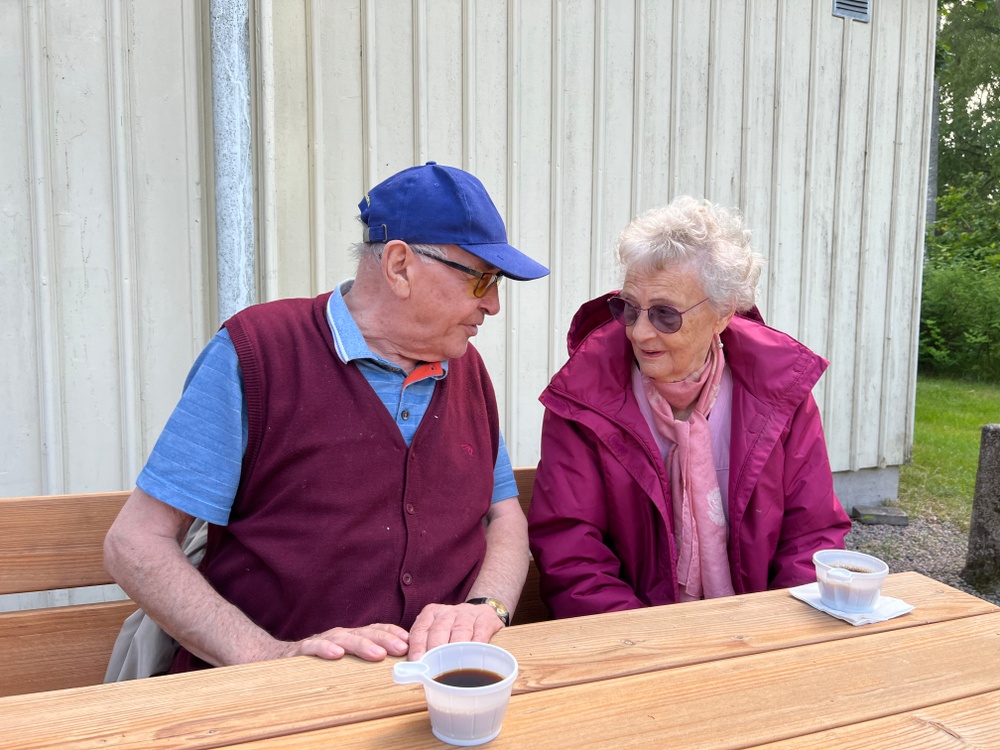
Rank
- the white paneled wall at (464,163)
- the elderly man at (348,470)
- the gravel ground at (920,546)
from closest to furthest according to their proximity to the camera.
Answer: the elderly man at (348,470) → the white paneled wall at (464,163) → the gravel ground at (920,546)

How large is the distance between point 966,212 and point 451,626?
19105 mm

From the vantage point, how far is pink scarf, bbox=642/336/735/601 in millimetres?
2184

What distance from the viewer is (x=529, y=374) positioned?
4.38 metres

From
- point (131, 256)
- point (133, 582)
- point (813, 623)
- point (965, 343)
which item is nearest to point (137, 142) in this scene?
point (131, 256)

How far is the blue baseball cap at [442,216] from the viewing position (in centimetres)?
183

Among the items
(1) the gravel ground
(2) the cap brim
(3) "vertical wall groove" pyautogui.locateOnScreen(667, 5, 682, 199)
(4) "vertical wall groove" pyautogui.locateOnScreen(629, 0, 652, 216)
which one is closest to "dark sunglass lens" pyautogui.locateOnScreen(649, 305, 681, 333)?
(2) the cap brim

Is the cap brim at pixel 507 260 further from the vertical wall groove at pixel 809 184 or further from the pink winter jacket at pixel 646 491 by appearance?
the vertical wall groove at pixel 809 184

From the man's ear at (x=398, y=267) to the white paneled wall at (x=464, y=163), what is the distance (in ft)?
5.72

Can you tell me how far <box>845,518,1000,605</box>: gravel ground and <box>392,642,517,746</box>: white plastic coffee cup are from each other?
406 cm

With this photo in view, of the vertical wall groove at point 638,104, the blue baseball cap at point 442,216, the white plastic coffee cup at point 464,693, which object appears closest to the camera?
the white plastic coffee cup at point 464,693

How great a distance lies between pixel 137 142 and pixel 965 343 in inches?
508

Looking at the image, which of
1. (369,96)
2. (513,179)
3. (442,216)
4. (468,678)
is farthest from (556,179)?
(468,678)

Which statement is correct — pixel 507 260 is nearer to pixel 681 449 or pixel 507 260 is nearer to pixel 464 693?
pixel 681 449

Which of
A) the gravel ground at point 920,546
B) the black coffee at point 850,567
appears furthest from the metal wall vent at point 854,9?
the black coffee at point 850,567
